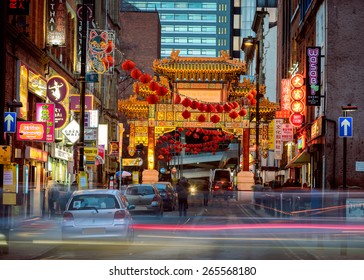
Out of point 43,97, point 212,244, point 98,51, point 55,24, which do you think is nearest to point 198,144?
point 55,24

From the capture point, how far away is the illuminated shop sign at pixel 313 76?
47.0 meters

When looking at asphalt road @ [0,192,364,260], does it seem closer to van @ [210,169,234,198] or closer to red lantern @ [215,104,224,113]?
van @ [210,169,234,198]

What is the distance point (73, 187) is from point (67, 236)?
1672 cm

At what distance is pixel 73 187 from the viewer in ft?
116

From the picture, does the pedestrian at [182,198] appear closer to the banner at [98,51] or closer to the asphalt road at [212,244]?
the banner at [98,51]

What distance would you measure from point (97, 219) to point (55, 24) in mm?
26540

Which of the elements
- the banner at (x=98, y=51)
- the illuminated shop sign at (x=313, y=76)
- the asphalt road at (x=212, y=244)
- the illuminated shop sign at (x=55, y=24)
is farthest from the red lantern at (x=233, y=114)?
the asphalt road at (x=212, y=244)

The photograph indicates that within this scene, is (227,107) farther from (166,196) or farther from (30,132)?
(30,132)

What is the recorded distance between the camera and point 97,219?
18844 millimetres

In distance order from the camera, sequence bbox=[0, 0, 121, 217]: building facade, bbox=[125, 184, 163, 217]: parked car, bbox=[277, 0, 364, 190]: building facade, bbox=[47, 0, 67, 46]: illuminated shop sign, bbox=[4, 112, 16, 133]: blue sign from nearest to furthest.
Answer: bbox=[4, 112, 16, 133]: blue sign → bbox=[125, 184, 163, 217]: parked car → bbox=[0, 0, 121, 217]: building facade → bbox=[47, 0, 67, 46]: illuminated shop sign → bbox=[277, 0, 364, 190]: building facade

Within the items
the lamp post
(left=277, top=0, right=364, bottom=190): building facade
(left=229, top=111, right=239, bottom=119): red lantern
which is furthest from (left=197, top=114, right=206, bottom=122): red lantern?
the lamp post

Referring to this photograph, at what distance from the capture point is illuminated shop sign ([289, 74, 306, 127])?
51.0m

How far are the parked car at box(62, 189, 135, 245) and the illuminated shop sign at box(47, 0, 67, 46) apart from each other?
25.1 m

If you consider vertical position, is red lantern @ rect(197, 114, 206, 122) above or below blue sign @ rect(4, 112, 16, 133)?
above
